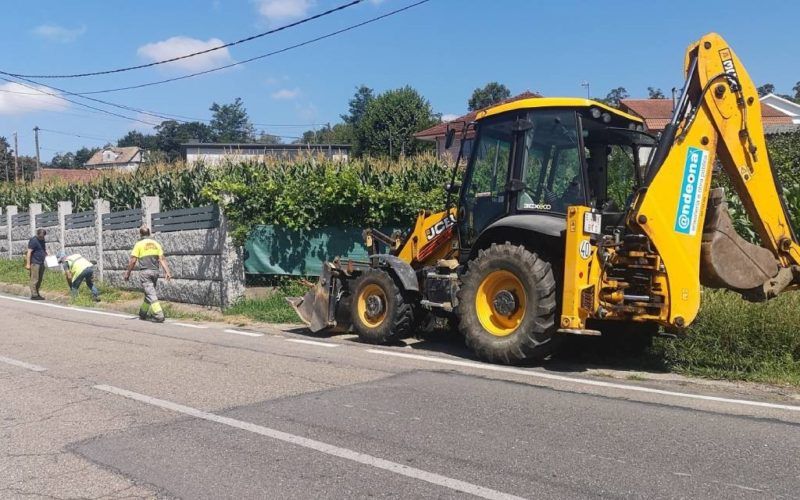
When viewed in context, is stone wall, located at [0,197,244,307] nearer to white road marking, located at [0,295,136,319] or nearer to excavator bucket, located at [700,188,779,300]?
white road marking, located at [0,295,136,319]

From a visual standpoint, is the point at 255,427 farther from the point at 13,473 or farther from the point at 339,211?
the point at 339,211

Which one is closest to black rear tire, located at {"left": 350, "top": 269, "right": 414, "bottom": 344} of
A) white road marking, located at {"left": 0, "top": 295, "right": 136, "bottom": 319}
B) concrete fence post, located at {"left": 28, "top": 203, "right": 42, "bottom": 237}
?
white road marking, located at {"left": 0, "top": 295, "right": 136, "bottom": 319}

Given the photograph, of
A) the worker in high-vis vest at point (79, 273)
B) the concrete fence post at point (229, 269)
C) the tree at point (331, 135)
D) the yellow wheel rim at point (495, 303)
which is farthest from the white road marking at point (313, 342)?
the tree at point (331, 135)

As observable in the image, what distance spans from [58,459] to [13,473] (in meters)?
0.32

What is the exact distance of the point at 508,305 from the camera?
319 inches

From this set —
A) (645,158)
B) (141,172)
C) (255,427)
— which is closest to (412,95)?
(141,172)

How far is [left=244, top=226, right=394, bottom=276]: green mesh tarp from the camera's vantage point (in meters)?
14.1

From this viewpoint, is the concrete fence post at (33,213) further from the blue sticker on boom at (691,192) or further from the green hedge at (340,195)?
the blue sticker on boom at (691,192)

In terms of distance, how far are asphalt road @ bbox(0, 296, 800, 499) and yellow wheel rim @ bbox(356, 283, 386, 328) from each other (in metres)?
1.26

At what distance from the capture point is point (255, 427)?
5.70 m

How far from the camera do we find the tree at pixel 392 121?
5438 centimetres

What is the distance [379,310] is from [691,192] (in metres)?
4.44

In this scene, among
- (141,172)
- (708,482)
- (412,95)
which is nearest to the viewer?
(708,482)

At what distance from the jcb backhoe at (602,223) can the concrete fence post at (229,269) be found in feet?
19.3
